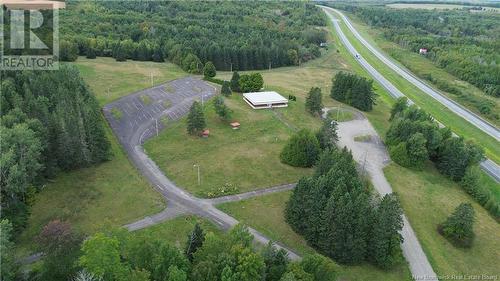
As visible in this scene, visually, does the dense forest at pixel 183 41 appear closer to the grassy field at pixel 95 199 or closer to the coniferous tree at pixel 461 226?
the grassy field at pixel 95 199

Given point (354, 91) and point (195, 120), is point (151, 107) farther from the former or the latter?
point (354, 91)

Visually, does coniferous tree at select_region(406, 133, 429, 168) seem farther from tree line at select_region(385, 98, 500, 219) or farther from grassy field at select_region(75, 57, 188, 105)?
grassy field at select_region(75, 57, 188, 105)

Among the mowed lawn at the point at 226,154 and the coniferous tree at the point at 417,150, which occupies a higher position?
the coniferous tree at the point at 417,150

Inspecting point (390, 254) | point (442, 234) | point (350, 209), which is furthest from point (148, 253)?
point (442, 234)

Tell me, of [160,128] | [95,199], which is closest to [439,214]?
Result: [95,199]

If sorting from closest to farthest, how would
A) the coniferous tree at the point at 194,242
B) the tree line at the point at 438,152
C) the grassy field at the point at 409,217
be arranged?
the coniferous tree at the point at 194,242
the grassy field at the point at 409,217
the tree line at the point at 438,152

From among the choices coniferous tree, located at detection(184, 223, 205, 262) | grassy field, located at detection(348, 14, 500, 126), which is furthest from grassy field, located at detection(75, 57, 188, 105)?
grassy field, located at detection(348, 14, 500, 126)

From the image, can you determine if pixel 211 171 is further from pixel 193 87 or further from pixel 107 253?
pixel 193 87

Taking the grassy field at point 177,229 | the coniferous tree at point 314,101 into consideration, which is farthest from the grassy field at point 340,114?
the grassy field at point 177,229
